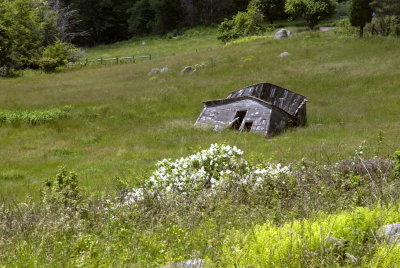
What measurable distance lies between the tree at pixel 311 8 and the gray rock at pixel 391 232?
47.6m

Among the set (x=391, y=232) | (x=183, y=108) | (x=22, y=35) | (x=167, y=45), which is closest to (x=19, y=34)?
(x=22, y=35)

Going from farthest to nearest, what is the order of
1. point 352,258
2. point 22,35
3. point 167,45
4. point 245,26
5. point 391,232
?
point 167,45 < point 245,26 < point 22,35 < point 391,232 < point 352,258

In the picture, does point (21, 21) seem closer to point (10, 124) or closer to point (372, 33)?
→ point (10, 124)

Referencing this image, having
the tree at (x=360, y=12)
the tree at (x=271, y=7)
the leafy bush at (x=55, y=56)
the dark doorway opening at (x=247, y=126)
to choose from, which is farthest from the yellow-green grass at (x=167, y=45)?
the dark doorway opening at (x=247, y=126)

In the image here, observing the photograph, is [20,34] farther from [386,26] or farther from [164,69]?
[386,26]

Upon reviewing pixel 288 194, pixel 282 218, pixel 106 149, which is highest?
pixel 282 218

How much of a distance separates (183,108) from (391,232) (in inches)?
821

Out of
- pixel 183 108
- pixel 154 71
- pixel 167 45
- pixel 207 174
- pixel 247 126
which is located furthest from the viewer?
pixel 167 45

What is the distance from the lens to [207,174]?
8703mm

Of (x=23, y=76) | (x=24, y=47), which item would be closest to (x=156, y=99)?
(x=23, y=76)

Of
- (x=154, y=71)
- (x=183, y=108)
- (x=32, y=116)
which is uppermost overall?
(x=154, y=71)

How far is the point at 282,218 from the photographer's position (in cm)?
516

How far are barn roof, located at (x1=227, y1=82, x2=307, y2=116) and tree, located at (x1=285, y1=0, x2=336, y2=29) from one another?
30.5m

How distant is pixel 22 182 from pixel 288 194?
9830 millimetres
